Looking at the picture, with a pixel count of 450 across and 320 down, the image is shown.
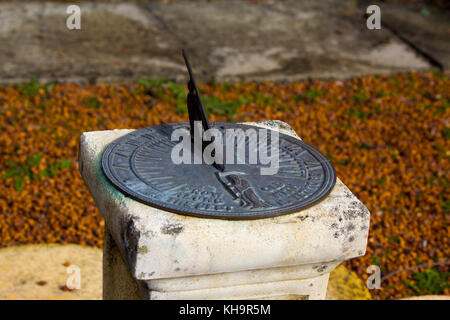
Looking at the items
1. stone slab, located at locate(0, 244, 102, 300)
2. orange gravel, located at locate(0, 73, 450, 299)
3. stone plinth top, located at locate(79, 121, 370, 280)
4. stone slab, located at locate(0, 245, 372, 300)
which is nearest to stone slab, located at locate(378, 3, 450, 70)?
orange gravel, located at locate(0, 73, 450, 299)

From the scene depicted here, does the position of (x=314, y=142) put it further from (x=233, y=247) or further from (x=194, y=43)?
(x=233, y=247)

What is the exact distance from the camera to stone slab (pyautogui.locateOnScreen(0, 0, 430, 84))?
569 cm

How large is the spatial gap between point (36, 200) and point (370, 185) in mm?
2354

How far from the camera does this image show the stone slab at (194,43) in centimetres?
569

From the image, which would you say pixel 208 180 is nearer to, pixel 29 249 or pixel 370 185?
pixel 29 249

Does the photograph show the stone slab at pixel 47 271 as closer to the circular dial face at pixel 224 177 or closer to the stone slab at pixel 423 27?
the circular dial face at pixel 224 177

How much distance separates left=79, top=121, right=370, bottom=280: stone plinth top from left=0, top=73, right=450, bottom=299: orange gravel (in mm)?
1466

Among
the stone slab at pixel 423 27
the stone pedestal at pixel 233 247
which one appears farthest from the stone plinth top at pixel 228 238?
the stone slab at pixel 423 27

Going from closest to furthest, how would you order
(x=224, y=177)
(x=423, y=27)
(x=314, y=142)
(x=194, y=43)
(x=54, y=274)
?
(x=224, y=177) < (x=54, y=274) < (x=314, y=142) < (x=194, y=43) < (x=423, y=27)

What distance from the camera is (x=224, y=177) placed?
2461mm

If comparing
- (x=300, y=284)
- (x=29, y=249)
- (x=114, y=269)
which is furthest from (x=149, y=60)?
(x=300, y=284)

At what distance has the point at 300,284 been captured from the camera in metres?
2.50

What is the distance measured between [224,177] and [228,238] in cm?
34

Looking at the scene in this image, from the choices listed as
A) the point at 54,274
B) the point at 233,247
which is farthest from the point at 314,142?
the point at 233,247
